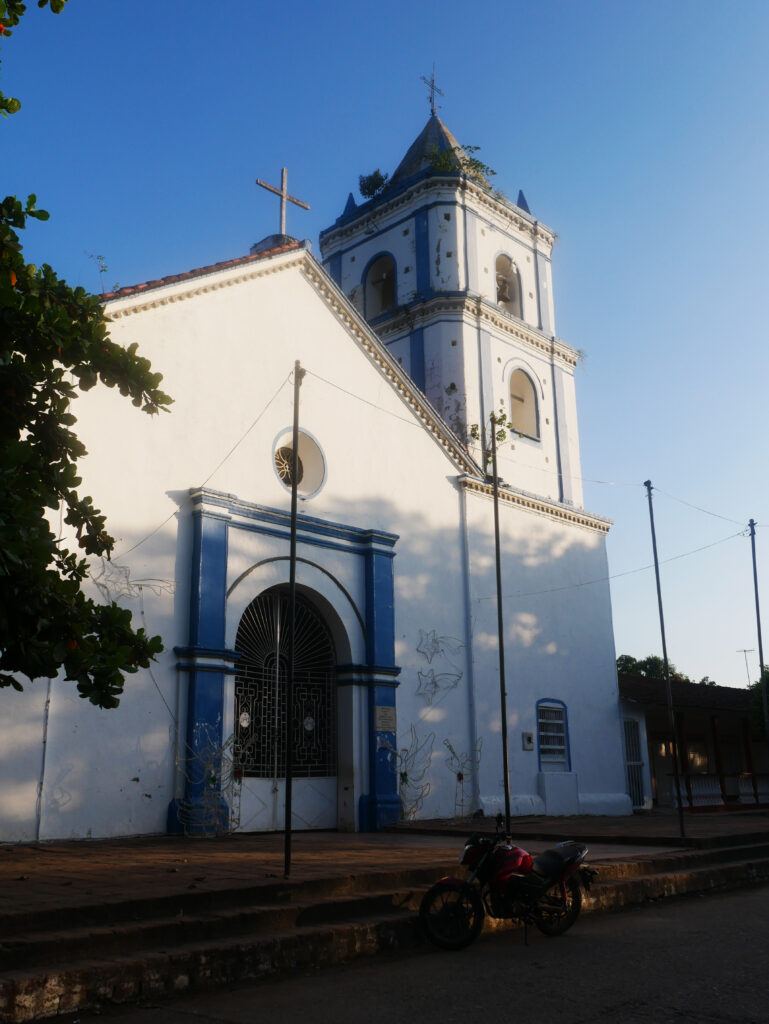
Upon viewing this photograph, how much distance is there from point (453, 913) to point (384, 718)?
23.9 feet

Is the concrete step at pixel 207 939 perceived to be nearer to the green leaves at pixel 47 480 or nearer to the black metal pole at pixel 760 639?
the green leaves at pixel 47 480

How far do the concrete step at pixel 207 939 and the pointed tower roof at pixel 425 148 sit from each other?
1603 cm

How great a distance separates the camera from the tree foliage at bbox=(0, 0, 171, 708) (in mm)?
4375

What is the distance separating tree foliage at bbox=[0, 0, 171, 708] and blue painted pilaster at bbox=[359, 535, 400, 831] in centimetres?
846

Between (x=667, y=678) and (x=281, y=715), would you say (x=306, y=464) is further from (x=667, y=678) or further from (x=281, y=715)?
(x=667, y=678)

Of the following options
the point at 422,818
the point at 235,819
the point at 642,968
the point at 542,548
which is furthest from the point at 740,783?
the point at 642,968

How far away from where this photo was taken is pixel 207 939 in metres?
5.94

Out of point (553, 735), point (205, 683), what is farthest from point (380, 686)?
point (553, 735)

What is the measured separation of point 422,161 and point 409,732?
1258cm

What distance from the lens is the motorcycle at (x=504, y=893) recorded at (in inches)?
259

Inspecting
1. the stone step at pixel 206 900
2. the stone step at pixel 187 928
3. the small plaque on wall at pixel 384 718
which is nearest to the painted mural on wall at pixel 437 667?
the small plaque on wall at pixel 384 718

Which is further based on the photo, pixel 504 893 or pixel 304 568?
pixel 304 568

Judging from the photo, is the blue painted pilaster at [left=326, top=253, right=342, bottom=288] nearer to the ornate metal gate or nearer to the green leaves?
the ornate metal gate

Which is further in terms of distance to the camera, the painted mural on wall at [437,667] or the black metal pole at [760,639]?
the black metal pole at [760,639]
